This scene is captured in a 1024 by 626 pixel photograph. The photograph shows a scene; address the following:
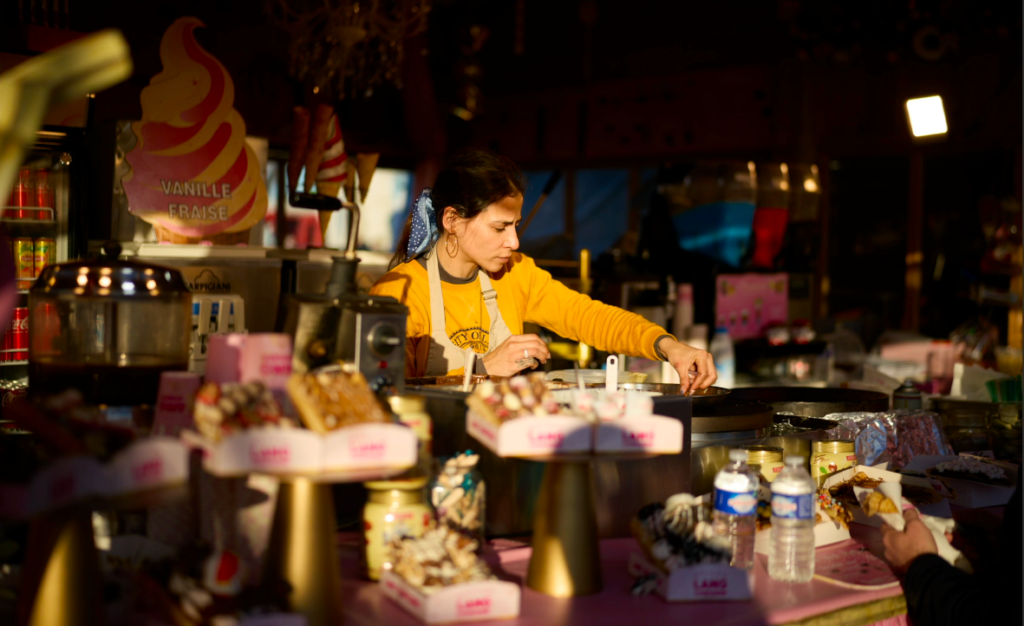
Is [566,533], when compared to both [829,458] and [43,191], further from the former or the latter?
[43,191]

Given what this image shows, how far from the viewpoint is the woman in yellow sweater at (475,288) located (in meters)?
2.42

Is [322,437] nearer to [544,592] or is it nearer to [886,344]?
[544,592]

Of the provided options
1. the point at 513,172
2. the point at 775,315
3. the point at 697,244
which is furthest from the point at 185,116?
the point at 775,315

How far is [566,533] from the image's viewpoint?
146 centimetres

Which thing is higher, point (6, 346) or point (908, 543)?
point (6, 346)

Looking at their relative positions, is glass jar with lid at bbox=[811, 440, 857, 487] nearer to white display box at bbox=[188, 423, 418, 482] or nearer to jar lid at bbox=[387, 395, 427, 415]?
jar lid at bbox=[387, 395, 427, 415]

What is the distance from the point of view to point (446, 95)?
27.6 ft

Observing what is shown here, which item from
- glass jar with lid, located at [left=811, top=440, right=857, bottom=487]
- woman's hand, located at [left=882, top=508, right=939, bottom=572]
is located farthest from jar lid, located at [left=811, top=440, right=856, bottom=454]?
woman's hand, located at [left=882, top=508, right=939, bottom=572]

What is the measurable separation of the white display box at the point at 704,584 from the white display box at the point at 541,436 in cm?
28

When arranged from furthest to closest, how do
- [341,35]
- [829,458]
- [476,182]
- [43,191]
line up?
[341,35]
[43,191]
[476,182]
[829,458]

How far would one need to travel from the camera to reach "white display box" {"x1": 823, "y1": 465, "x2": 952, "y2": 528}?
1962 millimetres

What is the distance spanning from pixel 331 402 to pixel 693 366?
1250 millimetres

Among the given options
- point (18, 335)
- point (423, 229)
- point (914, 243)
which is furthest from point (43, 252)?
point (914, 243)

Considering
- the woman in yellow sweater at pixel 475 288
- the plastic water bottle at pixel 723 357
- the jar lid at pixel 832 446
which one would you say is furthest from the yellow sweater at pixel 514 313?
the plastic water bottle at pixel 723 357
